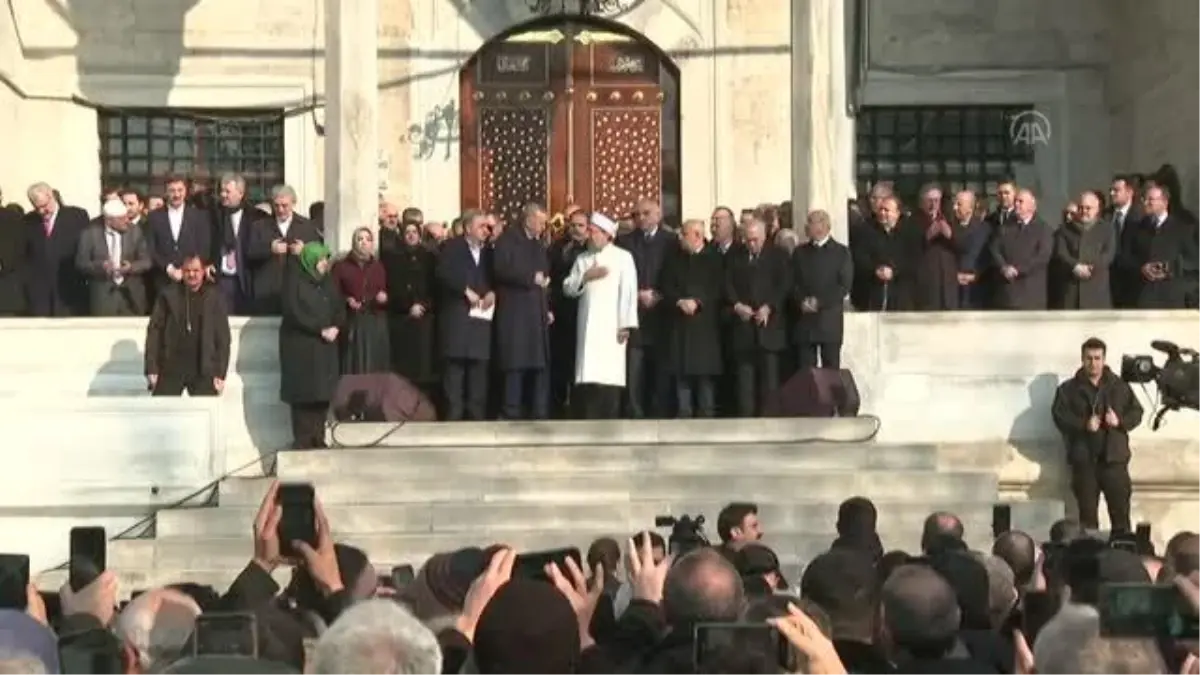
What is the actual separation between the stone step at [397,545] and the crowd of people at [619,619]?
17.4 ft

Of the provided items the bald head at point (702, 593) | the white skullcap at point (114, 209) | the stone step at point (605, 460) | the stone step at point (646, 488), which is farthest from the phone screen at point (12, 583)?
the white skullcap at point (114, 209)

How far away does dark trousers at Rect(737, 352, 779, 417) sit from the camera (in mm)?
15633

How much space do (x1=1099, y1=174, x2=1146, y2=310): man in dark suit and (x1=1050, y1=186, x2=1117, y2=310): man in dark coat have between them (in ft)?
1.08

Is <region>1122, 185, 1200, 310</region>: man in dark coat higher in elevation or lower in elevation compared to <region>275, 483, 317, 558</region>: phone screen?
higher

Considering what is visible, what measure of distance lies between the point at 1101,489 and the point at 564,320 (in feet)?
13.1

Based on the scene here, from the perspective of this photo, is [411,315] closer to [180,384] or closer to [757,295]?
[180,384]

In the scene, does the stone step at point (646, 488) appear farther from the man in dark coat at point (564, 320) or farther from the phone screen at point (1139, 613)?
the phone screen at point (1139, 613)

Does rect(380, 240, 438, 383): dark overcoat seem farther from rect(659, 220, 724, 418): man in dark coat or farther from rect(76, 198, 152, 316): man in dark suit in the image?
rect(76, 198, 152, 316): man in dark suit

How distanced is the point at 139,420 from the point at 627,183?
7439 millimetres

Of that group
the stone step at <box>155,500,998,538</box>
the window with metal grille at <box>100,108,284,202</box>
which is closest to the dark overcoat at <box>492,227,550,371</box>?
the stone step at <box>155,500,998,538</box>

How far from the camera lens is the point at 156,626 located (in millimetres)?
5602

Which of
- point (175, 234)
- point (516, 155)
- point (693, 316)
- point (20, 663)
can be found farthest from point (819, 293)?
point (20, 663)

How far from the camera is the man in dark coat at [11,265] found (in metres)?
16.6

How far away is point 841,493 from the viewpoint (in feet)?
46.0
